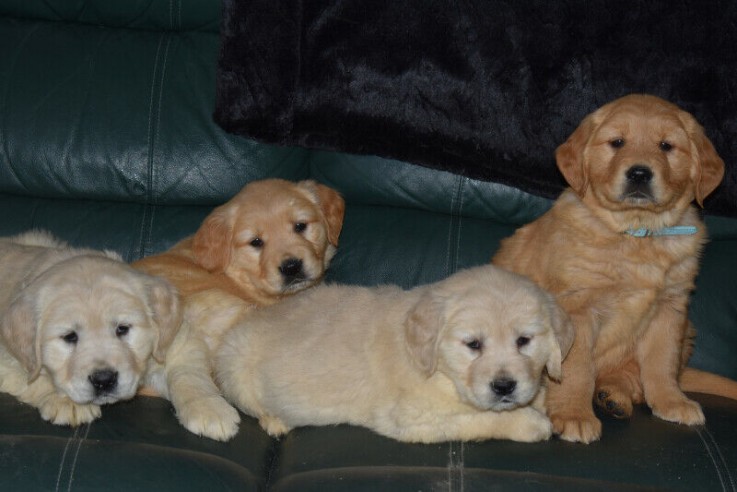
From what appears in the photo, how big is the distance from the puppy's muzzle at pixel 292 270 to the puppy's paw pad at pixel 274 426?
3.23 feet

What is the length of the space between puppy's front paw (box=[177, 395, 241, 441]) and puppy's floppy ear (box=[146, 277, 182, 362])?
0.34m

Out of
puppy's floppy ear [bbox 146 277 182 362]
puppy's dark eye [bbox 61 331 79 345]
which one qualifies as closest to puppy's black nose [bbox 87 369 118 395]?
puppy's dark eye [bbox 61 331 79 345]

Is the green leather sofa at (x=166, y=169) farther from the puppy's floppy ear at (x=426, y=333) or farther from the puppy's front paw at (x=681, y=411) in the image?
the puppy's floppy ear at (x=426, y=333)

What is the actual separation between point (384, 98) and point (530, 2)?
0.90 metres

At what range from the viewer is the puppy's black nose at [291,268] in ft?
15.5

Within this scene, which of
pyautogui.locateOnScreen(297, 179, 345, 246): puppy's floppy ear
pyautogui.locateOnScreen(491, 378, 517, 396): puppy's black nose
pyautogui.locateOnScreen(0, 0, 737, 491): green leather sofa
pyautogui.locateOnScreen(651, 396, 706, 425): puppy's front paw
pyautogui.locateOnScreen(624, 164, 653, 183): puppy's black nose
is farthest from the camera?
pyautogui.locateOnScreen(0, 0, 737, 491): green leather sofa

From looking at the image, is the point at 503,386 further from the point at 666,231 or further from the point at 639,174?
the point at 666,231

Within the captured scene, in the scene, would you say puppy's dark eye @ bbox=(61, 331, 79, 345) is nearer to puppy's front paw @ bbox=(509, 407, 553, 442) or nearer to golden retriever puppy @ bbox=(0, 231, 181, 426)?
golden retriever puppy @ bbox=(0, 231, 181, 426)

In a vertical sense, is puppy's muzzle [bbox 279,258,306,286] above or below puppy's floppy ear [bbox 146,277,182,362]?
below

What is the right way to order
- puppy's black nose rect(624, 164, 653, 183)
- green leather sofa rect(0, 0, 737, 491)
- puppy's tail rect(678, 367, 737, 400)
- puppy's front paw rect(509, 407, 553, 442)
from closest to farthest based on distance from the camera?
1. puppy's front paw rect(509, 407, 553, 442)
2. puppy's black nose rect(624, 164, 653, 183)
3. puppy's tail rect(678, 367, 737, 400)
4. green leather sofa rect(0, 0, 737, 491)

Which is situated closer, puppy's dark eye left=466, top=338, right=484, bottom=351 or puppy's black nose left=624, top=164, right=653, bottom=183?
puppy's dark eye left=466, top=338, right=484, bottom=351

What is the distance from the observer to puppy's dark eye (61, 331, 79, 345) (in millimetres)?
3768

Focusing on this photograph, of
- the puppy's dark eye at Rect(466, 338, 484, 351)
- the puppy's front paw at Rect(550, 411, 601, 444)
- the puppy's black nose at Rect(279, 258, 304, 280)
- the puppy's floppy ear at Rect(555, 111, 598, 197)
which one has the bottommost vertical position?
the puppy's black nose at Rect(279, 258, 304, 280)

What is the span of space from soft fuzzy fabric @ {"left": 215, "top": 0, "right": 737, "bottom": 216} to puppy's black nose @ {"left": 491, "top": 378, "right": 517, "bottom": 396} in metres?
1.74
